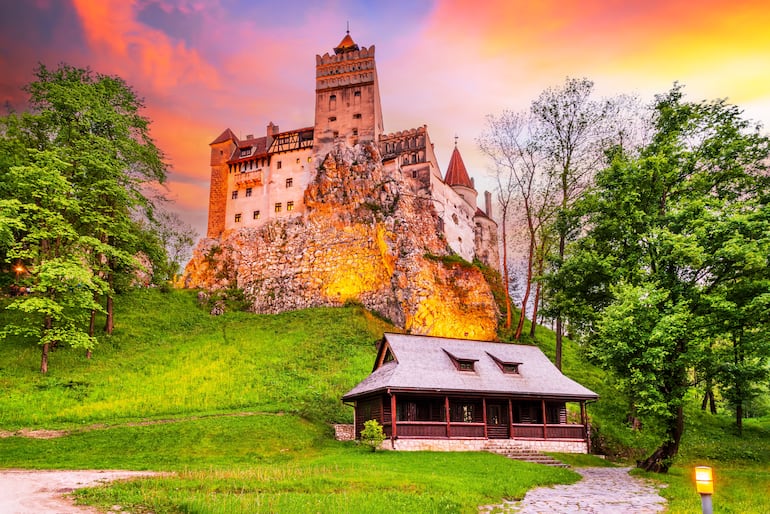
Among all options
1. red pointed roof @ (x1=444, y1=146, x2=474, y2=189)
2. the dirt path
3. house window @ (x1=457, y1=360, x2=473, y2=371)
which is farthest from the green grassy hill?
red pointed roof @ (x1=444, y1=146, x2=474, y2=189)

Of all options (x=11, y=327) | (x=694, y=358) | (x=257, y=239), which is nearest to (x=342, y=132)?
(x=257, y=239)

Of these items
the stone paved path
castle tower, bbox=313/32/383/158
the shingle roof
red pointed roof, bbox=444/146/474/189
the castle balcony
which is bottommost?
the stone paved path

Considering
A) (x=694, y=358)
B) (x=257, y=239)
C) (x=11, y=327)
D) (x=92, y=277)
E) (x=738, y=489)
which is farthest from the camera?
(x=257, y=239)

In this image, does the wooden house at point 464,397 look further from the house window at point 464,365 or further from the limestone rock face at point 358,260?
the limestone rock face at point 358,260

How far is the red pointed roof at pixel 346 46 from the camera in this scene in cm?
7088

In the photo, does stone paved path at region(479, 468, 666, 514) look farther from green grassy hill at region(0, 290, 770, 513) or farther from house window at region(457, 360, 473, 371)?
house window at region(457, 360, 473, 371)

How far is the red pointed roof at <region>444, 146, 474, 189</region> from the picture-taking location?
75.9 metres

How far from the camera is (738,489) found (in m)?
16.5

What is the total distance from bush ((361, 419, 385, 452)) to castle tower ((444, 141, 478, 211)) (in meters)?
53.2

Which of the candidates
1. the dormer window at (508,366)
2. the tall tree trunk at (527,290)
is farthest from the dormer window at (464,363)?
the tall tree trunk at (527,290)

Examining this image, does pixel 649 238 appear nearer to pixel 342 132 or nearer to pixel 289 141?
pixel 342 132

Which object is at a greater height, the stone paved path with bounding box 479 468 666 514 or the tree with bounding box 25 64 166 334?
the tree with bounding box 25 64 166 334

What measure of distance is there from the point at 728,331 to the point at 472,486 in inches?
486

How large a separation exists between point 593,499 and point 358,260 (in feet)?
144
